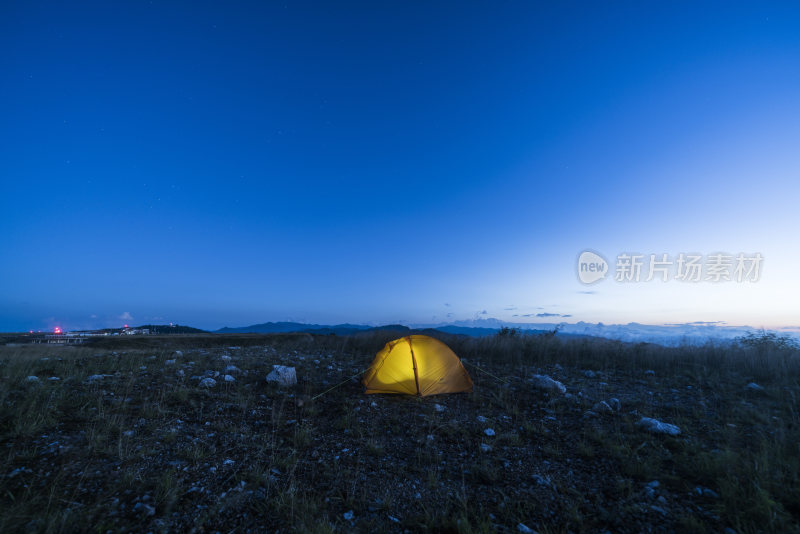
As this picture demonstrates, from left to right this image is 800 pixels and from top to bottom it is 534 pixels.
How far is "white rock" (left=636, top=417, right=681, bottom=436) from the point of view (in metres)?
5.46

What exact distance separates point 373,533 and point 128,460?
3.88 meters

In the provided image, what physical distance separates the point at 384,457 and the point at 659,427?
5226mm

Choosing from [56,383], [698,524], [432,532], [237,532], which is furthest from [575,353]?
[56,383]

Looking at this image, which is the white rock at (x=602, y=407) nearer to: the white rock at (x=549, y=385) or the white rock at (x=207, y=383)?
the white rock at (x=549, y=385)

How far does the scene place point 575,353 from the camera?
40.9ft

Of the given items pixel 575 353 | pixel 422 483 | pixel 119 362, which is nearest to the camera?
pixel 422 483

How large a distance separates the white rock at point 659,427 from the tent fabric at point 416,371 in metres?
3.82

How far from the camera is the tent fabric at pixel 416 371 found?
315 inches

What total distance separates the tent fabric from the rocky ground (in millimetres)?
318

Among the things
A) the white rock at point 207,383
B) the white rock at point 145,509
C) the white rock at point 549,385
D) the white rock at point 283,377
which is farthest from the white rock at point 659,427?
the white rock at point 207,383

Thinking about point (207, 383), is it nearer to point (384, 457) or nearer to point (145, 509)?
point (145, 509)

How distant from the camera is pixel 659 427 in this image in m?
A: 5.55

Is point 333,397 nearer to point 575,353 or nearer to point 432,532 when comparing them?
point 432,532

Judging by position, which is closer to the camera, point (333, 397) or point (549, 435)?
point (549, 435)
